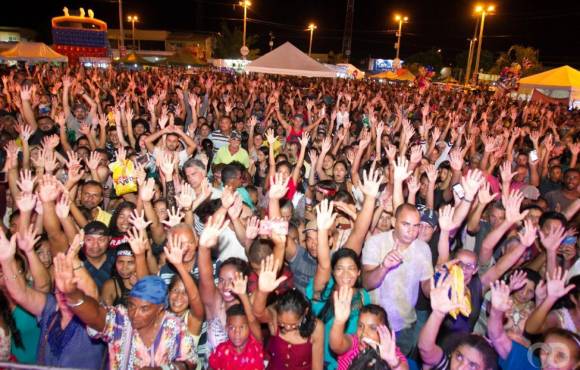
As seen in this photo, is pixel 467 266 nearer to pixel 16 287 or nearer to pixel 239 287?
pixel 239 287

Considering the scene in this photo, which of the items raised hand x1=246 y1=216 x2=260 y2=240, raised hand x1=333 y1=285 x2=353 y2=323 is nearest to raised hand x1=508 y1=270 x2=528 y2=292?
raised hand x1=333 y1=285 x2=353 y2=323

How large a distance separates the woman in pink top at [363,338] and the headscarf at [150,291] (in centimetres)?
106

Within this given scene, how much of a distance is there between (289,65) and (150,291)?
42.6 ft

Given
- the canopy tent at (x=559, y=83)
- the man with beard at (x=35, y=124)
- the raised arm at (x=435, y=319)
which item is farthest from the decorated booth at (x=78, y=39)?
the raised arm at (x=435, y=319)

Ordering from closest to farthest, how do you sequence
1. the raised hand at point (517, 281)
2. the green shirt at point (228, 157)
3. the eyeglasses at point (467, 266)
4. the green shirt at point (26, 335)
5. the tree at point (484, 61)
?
the green shirt at point (26, 335), the raised hand at point (517, 281), the eyeglasses at point (467, 266), the green shirt at point (228, 157), the tree at point (484, 61)

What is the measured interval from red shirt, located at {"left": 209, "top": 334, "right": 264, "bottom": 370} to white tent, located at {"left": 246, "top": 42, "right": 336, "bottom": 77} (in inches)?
492

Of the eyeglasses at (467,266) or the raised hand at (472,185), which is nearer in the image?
the eyeglasses at (467,266)

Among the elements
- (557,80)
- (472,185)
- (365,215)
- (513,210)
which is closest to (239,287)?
(365,215)

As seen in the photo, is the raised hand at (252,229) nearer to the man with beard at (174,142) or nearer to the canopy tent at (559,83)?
the man with beard at (174,142)

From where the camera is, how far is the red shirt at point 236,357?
281 cm

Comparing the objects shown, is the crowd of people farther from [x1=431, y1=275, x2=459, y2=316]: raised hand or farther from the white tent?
the white tent

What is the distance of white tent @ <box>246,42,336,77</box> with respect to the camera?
582 inches

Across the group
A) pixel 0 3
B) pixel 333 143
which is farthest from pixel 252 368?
pixel 0 3

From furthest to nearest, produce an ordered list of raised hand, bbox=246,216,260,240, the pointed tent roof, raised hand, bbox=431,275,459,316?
the pointed tent roof, raised hand, bbox=246,216,260,240, raised hand, bbox=431,275,459,316
